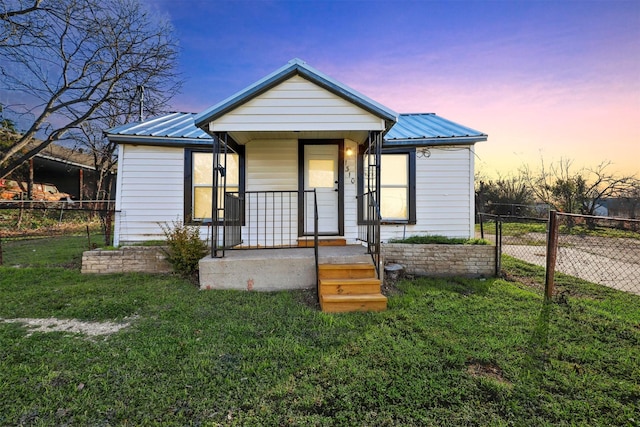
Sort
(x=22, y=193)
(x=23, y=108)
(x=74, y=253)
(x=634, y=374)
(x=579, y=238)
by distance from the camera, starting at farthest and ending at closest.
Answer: (x=22, y=193), (x=23, y=108), (x=579, y=238), (x=74, y=253), (x=634, y=374)

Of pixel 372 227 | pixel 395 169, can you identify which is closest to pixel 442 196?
pixel 395 169

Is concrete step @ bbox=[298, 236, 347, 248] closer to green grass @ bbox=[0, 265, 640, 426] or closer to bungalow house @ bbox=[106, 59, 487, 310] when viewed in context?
bungalow house @ bbox=[106, 59, 487, 310]

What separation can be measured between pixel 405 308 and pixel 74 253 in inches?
339

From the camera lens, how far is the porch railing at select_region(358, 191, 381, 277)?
4.35 meters

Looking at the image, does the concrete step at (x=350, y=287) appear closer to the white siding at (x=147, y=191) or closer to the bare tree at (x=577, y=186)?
the white siding at (x=147, y=191)

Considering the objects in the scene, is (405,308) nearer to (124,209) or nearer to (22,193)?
(124,209)

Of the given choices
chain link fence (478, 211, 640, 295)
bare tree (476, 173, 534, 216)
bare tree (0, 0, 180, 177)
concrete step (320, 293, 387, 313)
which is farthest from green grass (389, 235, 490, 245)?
bare tree (0, 0, 180, 177)

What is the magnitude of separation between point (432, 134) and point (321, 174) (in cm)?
268

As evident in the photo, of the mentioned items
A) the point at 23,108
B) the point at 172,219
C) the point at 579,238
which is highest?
the point at 23,108

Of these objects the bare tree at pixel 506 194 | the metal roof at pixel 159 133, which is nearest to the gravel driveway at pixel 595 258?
the bare tree at pixel 506 194

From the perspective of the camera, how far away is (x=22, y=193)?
13.2 meters

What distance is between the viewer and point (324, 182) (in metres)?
6.24

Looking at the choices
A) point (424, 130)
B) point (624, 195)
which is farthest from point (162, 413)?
point (624, 195)

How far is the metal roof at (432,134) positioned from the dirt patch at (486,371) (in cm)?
471
